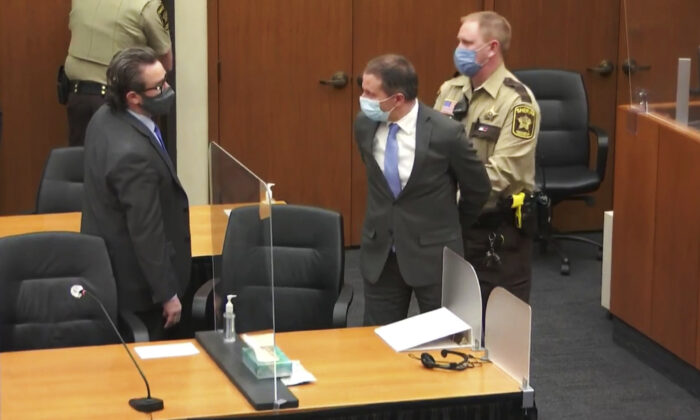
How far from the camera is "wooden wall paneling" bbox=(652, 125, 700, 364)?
5488 millimetres

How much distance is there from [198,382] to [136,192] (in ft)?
3.06

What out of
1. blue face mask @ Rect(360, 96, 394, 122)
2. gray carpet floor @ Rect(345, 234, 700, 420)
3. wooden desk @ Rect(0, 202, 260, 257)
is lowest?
gray carpet floor @ Rect(345, 234, 700, 420)

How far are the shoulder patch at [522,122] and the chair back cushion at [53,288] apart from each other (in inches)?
66.3

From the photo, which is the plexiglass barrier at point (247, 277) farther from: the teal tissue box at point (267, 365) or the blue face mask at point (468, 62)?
the blue face mask at point (468, 62)

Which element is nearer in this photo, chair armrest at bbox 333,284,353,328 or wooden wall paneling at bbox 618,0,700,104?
chair armrest at bbox 333,284,353,328

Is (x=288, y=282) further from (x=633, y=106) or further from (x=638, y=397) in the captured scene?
(x=633, y=106)

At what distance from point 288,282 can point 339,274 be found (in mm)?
217

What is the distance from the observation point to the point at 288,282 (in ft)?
16.5

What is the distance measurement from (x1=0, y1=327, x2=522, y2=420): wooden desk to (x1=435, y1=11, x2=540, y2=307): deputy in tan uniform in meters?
1.00

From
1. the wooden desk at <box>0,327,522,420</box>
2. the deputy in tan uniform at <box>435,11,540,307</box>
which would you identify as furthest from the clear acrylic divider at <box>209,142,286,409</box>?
the deputy in tan uniform at <box>435,11,540,307</box>

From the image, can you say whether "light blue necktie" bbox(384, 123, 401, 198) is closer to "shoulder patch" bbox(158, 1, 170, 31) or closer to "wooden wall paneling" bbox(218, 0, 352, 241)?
"shoulder patch" bbox(158, 1, 170, 31)

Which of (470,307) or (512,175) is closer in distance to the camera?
(470,307)

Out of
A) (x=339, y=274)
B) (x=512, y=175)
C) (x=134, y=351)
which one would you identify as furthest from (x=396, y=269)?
(x=134, y=351)

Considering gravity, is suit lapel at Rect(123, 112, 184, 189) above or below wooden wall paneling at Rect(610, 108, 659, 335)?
above
